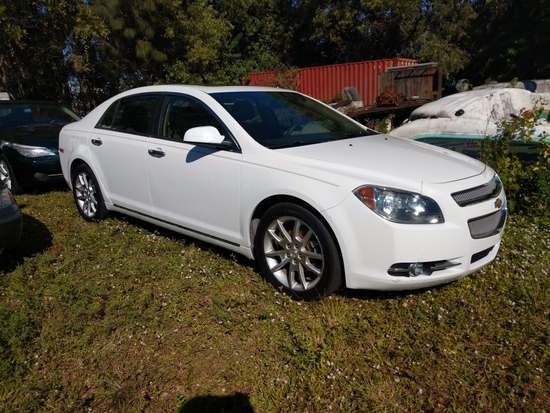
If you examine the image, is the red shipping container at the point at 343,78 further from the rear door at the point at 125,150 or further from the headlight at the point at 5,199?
the headlight at the point at 5,199

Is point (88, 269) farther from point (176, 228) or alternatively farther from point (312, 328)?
point (312, 328)

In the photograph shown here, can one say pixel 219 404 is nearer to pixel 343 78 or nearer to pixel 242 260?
pixel 242 260

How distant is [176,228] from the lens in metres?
4.36

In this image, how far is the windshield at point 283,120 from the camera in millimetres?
3822

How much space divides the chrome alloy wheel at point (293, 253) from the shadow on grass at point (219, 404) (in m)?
1.05

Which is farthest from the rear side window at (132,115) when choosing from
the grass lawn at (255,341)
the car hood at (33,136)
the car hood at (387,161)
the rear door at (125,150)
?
the car hood at (33,136)

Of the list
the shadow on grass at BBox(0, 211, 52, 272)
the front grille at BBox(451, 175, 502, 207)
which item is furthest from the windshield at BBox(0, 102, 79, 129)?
the front grille at BBox(451, 175, 502, 207)

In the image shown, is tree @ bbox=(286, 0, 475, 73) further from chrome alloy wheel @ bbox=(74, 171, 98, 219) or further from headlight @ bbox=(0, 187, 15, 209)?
headlight @ bbox=(0, 187, 15, 209)

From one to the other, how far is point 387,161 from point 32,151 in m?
5.74

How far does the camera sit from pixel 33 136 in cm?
732

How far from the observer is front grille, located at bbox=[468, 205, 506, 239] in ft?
10.3

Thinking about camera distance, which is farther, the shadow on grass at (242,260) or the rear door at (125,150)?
the rear door at (125,150)

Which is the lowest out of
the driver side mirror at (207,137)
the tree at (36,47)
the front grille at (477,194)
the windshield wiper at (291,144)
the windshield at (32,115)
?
the front grille at (477,194)

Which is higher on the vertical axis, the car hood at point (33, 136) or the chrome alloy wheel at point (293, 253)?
the car hood at point (33, 136)
